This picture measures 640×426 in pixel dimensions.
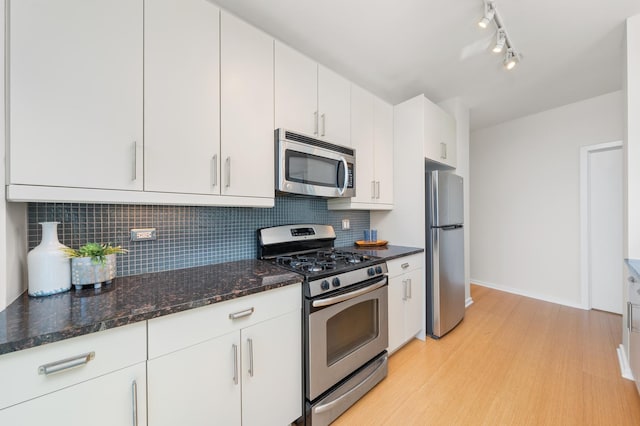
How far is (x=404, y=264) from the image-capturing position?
2.18m

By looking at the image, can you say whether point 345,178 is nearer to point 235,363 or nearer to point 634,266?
point 235,363

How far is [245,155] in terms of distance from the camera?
4.99 feet

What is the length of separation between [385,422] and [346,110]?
2.24 metres

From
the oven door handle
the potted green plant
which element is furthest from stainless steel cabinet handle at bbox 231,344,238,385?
the potted green plant

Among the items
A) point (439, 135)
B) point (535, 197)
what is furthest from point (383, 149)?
point (535, 197)

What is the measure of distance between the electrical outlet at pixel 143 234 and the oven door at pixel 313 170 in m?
0.79

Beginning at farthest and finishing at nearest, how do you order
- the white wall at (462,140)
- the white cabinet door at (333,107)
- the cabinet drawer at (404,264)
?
1. the white wall at (462,140)
2. the cabinet drawer at (404,264)
3. the white cabinet door at (333,107)

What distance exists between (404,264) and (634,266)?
4.58ft

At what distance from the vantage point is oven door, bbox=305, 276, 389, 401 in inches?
54.6

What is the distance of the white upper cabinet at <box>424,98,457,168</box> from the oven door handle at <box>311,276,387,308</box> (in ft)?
4.60

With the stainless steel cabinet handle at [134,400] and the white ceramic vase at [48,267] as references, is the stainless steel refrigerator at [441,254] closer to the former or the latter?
the stainless steel cabinet handle at [134,400]

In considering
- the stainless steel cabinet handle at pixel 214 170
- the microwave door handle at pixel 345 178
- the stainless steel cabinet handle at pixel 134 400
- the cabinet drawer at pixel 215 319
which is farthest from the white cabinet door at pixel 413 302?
the stainless steel cabinet handle at pixel 134 400

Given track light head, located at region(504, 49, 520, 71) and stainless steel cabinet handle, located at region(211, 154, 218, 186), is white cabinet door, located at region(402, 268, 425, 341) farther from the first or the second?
track light head, located at region(504, 49, 520, 71)

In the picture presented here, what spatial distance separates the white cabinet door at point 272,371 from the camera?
1.18 metres
